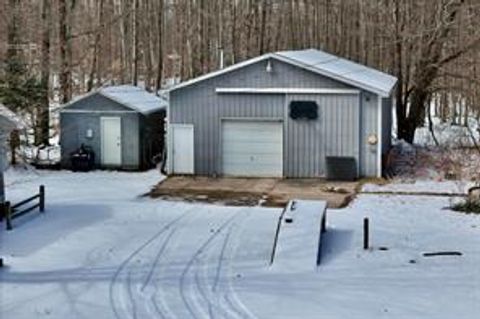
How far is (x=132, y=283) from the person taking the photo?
12430mm

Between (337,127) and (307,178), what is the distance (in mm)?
1740

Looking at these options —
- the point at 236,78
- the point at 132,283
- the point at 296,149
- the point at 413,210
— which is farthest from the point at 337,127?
the point at 132,283

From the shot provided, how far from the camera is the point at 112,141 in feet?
81.9

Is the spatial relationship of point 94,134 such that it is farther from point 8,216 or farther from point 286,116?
point 8,216

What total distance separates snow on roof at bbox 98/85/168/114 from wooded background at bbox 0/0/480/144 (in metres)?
2.34

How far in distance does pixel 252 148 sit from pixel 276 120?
3.71 feet

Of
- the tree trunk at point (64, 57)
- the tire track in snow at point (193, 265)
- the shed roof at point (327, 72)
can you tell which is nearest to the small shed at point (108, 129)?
the shed roof at point (327, 72)

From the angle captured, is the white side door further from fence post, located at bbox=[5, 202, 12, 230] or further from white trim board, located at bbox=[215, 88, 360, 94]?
fence post, located at bbox=[5, 202, 12, 230]

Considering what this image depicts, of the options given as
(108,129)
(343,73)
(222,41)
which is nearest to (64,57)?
(108,129)

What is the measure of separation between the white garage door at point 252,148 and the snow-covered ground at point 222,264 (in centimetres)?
446

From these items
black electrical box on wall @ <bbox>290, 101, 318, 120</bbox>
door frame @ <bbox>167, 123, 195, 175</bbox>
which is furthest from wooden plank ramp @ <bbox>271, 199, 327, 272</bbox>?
door frame @ <bbox>167, 123, 195, 175</bbox>

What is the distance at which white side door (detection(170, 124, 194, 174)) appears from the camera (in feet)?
79.3

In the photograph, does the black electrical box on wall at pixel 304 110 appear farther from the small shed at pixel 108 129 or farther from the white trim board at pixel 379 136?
the small shed at pixel 108 129

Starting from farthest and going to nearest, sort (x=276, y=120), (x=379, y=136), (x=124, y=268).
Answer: (x=276, y=120) → (x=379, y=136) → (x=124, y=268)
